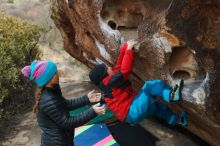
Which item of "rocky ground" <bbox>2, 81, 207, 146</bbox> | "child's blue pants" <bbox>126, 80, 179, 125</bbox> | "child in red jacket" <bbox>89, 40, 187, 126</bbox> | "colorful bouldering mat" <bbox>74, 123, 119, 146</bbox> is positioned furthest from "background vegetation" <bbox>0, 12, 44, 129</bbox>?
"child's blue pants" <bbox>126, 80, 179, 125</bbox>

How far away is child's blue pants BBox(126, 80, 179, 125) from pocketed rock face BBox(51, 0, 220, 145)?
0.16 metres

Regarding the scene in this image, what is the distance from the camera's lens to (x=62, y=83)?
9.52 metres

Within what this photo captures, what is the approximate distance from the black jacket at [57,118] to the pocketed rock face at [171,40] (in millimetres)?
1084

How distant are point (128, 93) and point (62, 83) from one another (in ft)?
14.0

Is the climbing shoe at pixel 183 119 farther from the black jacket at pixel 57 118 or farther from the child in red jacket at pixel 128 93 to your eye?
the black jacket at pixel 57 118

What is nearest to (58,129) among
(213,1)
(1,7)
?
(213,1)

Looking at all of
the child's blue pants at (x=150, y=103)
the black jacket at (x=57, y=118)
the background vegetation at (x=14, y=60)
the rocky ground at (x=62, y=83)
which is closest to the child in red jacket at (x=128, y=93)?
the child's blue pants at (x=150, y=103)

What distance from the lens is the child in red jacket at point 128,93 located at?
496 cm

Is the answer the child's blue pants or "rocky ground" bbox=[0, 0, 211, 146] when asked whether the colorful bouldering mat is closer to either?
"rocky ground" bbox=[0, 0, 211, 146]

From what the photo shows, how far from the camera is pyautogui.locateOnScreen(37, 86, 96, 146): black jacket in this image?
425 cm

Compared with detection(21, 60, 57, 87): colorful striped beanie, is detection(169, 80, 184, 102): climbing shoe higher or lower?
lower

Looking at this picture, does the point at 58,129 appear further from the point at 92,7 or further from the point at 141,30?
the point at 92,7

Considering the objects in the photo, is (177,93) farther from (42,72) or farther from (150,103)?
(42,72)

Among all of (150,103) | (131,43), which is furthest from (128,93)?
(131,43)
